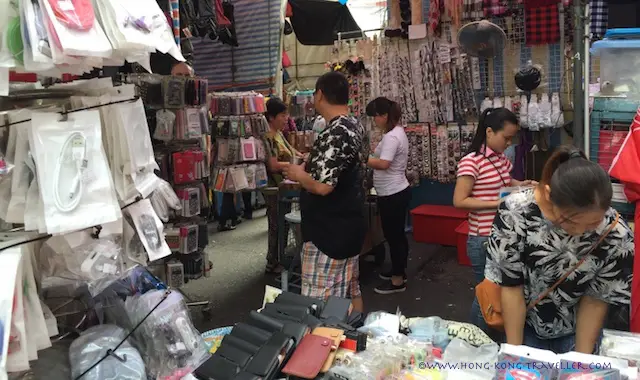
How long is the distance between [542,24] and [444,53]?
1.05 m

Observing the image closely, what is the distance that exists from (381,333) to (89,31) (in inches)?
51.4

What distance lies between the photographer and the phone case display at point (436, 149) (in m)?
6.36

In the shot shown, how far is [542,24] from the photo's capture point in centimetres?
580

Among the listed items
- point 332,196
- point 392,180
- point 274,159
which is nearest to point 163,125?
point 274,159

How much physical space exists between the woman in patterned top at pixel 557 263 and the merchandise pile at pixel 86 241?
3.82 ft

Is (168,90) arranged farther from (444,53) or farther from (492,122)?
(444,53)

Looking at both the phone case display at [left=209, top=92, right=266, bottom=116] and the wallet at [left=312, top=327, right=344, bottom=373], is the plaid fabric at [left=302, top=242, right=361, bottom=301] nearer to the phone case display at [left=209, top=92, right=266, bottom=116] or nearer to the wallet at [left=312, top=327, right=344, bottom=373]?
the wallet at [left=312, top=327, right=344, bottom=373]

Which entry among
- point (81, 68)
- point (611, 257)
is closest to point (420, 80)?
point (611, 257)

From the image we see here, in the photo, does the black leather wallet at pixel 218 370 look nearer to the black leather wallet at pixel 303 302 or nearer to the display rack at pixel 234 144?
the black leather wallet at pixel 303 302

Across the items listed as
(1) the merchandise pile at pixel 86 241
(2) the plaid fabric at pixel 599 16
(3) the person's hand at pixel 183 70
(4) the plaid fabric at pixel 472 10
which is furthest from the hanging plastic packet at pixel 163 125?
(2) the plaid fabric at pixel 599 16

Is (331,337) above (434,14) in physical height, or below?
below

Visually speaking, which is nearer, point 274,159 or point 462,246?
point 274,159

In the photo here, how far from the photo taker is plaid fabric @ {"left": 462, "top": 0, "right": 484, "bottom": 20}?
19.9 feet

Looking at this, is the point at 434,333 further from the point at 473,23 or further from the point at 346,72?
the point at 346,72
